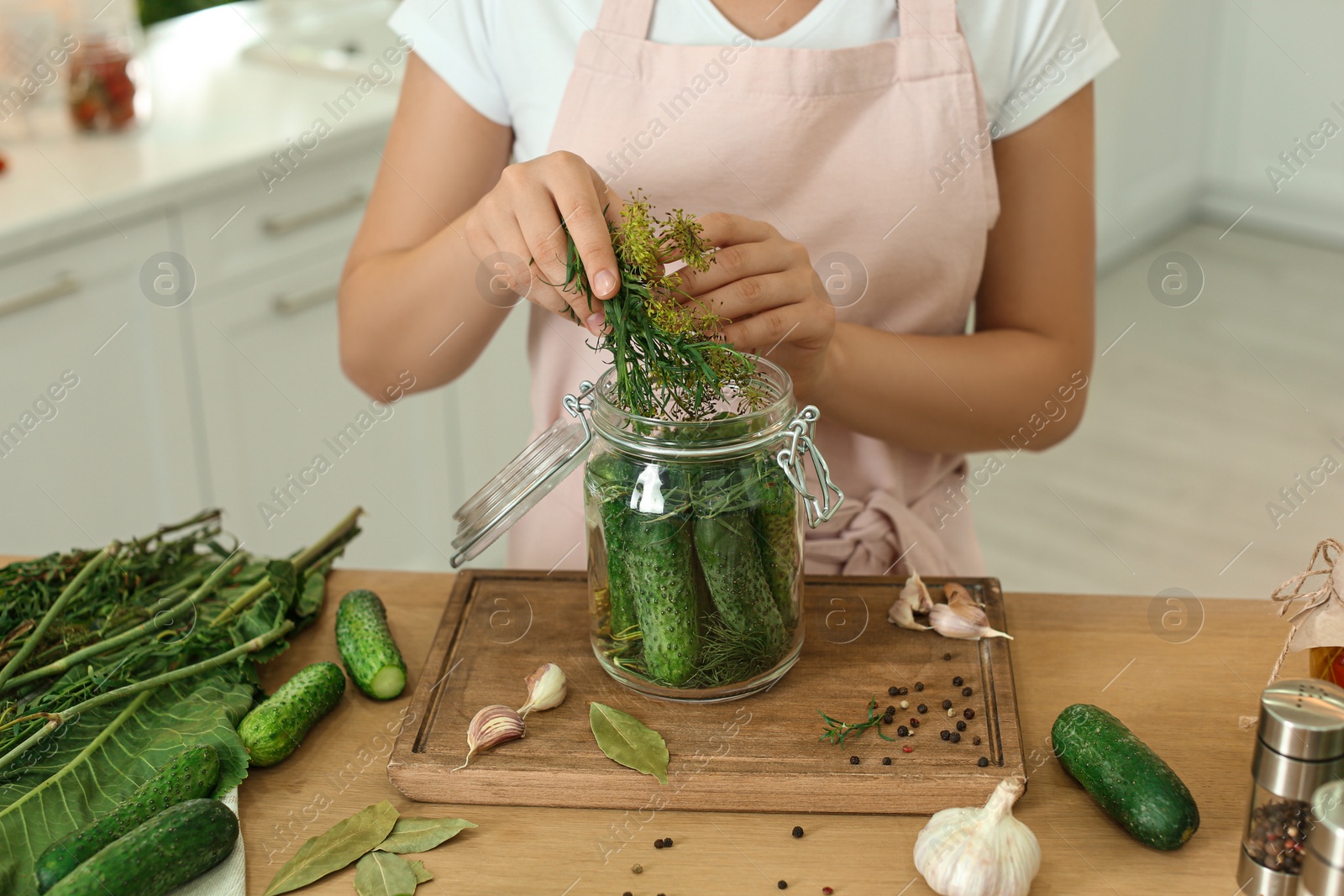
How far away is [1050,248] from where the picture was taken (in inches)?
44.0

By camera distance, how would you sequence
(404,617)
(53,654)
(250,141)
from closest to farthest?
(53,654) → (404,617) → (250,141)

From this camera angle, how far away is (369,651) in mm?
896

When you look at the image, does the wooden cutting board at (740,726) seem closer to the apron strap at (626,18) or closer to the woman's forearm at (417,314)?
the woman's forearm at (417,314)

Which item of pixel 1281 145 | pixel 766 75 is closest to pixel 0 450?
pixel 766 75

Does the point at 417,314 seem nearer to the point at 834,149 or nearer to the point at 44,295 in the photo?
the point at 834,149

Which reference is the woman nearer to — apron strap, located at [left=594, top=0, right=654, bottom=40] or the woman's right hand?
apron strap, located at [left=594, top=0, right=654, bottom=40]

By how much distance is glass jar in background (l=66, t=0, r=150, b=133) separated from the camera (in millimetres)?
1971

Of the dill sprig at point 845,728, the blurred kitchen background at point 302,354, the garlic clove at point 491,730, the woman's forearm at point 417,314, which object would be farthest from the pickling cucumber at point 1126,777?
the blurred kitchen background at point 302,354

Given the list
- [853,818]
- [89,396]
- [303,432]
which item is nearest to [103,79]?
[89,396]

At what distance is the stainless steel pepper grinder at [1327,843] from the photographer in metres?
0.58

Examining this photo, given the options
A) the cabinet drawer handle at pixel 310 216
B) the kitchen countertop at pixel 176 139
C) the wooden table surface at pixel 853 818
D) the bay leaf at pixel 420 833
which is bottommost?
the wooden table surface at pixel 853 818

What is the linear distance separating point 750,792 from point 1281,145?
151 inches

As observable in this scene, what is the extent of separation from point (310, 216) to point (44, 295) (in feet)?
1.46

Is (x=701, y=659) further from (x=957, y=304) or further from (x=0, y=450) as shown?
(x=0, y=450)
